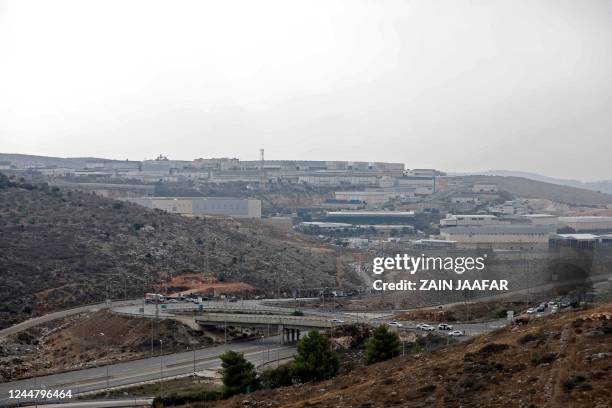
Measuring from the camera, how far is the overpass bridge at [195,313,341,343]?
4772 centimetres

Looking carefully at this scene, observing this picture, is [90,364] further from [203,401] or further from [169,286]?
[169,286]

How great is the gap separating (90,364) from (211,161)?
132815 millimetres

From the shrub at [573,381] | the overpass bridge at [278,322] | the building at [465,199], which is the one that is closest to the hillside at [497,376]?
the shrub at [573,381]

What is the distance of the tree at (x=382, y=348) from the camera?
34.2 metres

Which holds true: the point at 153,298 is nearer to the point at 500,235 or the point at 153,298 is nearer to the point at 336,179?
the point at 500,235

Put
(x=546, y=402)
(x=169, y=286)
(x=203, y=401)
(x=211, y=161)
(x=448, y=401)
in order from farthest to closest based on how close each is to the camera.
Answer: (x=211, y=161)
(x=169, y=286)
(x=203, y=401)
(x=448, y=401)
(x=546, y=402)

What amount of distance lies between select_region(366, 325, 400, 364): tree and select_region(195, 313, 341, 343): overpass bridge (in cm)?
1128

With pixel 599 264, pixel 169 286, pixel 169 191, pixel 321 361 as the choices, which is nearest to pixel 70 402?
pixel 321 361

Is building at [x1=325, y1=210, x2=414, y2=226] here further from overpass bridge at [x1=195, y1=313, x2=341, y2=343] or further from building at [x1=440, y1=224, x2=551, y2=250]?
overpass bridge at [x1=195, y1=313, x2=341, y2=343]

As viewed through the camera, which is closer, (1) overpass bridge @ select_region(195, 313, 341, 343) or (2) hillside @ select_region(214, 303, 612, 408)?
(2) hillside @ select_region(214, 303, 612, 408)

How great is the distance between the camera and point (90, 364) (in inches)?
1735

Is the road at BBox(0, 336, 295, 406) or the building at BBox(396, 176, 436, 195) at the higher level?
the building at BBox(396, 176, 436, 195)

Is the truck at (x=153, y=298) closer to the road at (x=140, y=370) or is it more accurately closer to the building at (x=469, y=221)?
the road at (x=140, y=370)

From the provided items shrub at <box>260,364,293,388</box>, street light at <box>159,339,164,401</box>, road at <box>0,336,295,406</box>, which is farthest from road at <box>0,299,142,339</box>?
shrub at <box>260,364,293,388</box>
